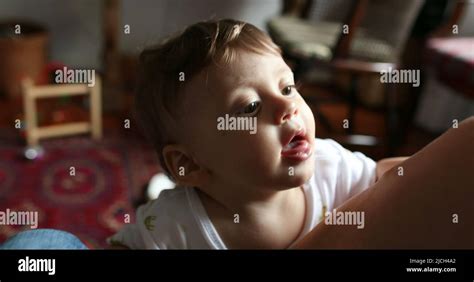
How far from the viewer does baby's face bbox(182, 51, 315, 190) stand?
48 centimetres

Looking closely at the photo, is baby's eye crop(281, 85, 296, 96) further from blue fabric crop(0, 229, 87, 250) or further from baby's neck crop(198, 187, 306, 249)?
blue fabric crop(0, 229, 87, 250)

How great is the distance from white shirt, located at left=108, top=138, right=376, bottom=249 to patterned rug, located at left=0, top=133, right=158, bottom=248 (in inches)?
26.2

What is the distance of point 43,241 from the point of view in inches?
21.6

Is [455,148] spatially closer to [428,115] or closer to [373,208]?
[373,208]

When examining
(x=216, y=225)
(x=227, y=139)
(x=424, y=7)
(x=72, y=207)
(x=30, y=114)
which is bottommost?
(x=72, y=207)

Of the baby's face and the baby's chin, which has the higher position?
the baby's face

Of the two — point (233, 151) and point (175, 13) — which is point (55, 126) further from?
point (233, 151)

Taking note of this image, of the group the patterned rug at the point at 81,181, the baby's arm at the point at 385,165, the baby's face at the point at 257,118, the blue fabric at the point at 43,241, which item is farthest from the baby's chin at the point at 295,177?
the patterned rug at the point at 81,181

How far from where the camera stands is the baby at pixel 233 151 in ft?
1.59

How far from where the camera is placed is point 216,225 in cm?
56

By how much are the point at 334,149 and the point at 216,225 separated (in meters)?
0.15

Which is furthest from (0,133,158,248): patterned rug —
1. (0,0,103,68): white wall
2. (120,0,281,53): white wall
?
(120,0,281,53): white wall

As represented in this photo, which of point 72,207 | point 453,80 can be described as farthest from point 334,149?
point 72,207

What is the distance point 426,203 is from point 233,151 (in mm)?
176
